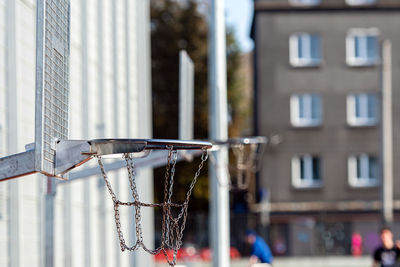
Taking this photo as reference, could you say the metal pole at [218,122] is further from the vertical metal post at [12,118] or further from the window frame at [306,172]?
the window frame at [306,172]

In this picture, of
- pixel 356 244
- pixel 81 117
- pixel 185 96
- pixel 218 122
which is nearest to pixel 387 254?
pixel 218 122

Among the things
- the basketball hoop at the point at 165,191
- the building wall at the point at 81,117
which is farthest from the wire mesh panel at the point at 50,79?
the building wall at the point at 81,117

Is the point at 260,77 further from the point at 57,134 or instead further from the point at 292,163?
the point at 57,134

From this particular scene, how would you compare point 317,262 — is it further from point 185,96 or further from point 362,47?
point 185,96

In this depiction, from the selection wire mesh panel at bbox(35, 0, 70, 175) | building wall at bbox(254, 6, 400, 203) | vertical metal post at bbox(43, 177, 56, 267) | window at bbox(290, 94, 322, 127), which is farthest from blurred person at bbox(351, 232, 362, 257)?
wire mesh panel at bbox(35, 0, 70, 175)

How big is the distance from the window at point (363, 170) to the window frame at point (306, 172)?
1477 millimetres

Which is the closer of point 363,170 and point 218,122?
point 218,122

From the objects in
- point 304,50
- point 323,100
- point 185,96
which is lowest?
point 185,96

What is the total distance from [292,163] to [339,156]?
7.50ft

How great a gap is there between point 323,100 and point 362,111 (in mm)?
1951

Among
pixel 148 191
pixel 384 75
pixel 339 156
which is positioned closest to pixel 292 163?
pixel 339 156

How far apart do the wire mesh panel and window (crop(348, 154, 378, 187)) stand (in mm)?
39376

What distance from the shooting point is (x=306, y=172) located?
45.6 metres

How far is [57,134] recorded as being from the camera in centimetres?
630
